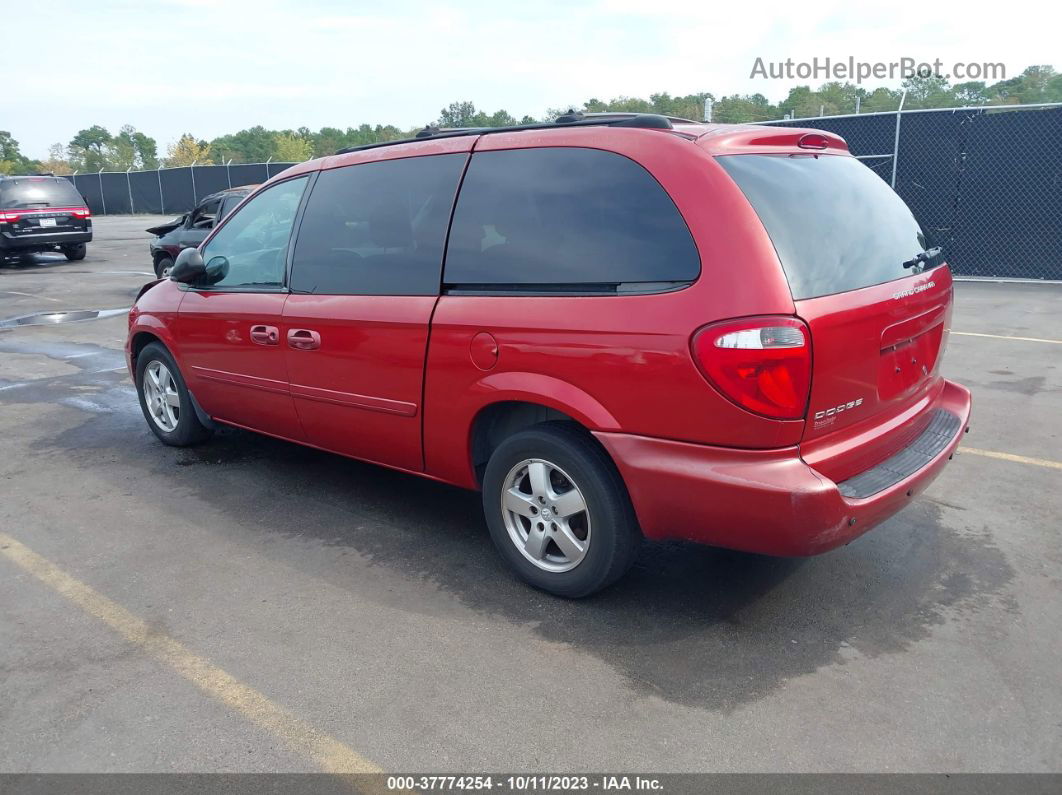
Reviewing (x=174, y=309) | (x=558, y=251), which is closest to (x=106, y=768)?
(x=558, y=251)

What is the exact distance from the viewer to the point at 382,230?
4.13 m

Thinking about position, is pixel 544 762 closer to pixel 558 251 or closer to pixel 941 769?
pixel 941 769

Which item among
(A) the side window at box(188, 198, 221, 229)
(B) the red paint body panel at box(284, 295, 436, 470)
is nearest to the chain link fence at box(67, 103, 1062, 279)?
(A) the side window at box(188, 198, 221, 229)

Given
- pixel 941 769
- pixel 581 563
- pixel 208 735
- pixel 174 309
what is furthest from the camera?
→ pixel 174 309

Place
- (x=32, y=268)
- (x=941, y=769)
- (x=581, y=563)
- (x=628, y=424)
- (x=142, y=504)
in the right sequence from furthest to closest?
(x=32, y=268) → (x=142, y=504) → (x=581, y=563) → (x=628, y=424) → (x=941, y=769)

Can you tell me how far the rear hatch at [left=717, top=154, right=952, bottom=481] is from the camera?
3057 mm

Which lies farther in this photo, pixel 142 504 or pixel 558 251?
pixel 142 504

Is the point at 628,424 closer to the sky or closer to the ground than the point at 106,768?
closer to the sky

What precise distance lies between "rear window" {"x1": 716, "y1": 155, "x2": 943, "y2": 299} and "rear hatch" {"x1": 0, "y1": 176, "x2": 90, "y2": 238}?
1850cm

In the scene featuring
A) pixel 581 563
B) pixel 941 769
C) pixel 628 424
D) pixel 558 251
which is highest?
pixel 558 251

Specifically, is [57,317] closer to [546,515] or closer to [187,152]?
[546,515]

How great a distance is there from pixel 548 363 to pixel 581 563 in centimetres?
81

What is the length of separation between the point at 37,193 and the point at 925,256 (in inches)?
746

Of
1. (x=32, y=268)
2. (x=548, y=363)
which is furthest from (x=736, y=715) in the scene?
(x=32, y=268)
